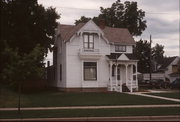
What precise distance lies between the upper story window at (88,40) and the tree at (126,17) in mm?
29334

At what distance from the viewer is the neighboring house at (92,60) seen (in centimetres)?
4244

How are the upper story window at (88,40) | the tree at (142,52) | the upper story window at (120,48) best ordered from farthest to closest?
1. the tree at (142,52)
2. the upper story window at (120,48)
3. the upper story window at (88,40)

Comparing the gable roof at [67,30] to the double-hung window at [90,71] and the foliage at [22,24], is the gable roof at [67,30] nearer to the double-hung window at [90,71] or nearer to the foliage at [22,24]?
the foliage at [22,24]

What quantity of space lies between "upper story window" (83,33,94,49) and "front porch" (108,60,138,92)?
294 cm

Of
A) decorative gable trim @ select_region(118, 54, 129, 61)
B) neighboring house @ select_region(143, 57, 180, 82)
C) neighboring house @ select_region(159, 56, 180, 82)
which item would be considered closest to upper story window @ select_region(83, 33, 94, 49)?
decorative gable trim @ select_region(118, 54, 129, 61)

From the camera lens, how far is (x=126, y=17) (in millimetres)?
73062

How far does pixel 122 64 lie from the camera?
45031 millimetres

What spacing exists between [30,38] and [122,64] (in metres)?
11.4

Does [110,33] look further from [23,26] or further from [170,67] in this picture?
[170,67]

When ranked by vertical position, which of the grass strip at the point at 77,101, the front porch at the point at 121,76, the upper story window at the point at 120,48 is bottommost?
the grass strip at the point at 77,101

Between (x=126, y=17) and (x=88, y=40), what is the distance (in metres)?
31.3

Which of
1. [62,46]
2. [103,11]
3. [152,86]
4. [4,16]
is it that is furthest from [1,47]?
[103,11]

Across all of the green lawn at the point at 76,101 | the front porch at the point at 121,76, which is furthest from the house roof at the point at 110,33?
the green lawn at the point at 76,101

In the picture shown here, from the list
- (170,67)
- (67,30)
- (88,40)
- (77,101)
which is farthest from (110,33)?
(170,67)
